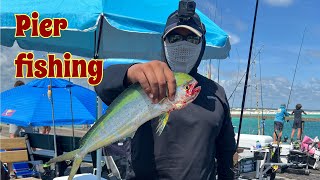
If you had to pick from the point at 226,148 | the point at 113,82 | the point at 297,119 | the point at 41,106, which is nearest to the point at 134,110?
the point at 113,82

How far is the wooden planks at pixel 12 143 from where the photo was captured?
6873mm

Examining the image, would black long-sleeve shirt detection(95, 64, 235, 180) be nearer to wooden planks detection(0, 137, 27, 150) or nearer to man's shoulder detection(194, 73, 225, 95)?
man's shoulder detection(194, 73, 225, 95)

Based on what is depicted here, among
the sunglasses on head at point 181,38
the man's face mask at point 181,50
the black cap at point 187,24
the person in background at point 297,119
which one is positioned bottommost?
the person in background at point 297,119

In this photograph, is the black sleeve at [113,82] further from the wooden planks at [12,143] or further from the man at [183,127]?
the wooden planks at [12,143]

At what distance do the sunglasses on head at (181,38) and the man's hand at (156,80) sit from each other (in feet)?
1.95

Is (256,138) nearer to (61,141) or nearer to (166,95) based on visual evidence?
(61,141)

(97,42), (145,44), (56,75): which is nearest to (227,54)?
(145,44)

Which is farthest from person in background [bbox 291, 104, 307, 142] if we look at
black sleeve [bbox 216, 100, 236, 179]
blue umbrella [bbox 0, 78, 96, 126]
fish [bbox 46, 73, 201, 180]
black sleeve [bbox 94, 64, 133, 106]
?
fish [bbox 46, 73, 201, 180]

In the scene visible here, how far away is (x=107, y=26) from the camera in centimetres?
479

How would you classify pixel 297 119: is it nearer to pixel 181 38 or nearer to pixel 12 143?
pixel 12 143

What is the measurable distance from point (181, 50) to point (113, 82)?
52 cm

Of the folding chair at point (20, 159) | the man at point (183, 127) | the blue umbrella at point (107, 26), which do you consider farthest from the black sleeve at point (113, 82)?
the folding chair at point (20, 159)

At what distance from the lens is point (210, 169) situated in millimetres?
2080

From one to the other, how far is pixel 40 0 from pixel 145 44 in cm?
157
